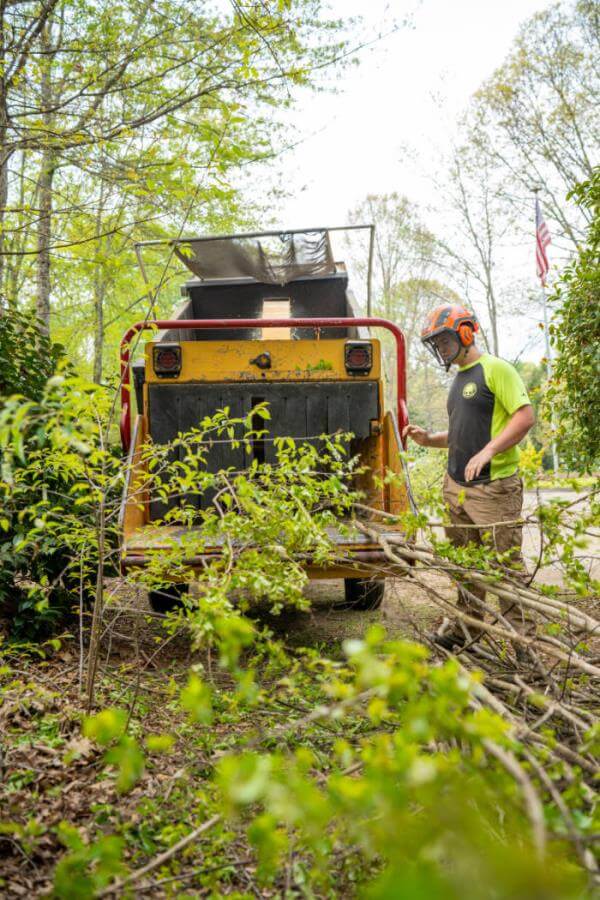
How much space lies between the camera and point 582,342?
4.79m

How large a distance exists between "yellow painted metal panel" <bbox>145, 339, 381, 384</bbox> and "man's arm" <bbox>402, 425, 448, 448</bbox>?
453 mm

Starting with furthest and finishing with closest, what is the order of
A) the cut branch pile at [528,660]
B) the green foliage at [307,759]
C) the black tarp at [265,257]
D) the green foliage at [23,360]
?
1. the black tarp at [265,257]
2. the green foliage at [23,360]
3. the cut branch pile at [528,660]
4. the green foliage at [307,759]

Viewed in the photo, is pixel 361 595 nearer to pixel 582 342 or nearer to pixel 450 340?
pixel 450 340

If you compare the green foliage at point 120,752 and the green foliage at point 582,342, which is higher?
the green foliage at point 582,342

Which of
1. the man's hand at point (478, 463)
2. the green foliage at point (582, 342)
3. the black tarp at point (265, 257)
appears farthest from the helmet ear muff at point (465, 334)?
the black tarp at point (265, 257)

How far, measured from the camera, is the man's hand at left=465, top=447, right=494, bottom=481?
4371 millimetres

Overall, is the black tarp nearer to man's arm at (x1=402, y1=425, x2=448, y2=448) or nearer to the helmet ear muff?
the helmet ear muff

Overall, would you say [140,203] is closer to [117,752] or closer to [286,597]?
[286,597]

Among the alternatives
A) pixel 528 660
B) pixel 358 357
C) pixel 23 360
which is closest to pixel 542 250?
pixel 358 357

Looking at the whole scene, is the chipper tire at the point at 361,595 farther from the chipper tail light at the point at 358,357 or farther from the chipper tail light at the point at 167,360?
the chipper tail light at the point at 167,360

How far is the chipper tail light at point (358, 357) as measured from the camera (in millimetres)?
5070

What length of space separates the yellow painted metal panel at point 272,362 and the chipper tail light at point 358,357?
1.3 inches

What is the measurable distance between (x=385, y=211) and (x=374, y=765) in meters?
33.5

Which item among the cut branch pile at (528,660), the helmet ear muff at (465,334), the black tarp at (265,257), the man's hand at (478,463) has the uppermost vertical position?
the black tarp at (265,257)
